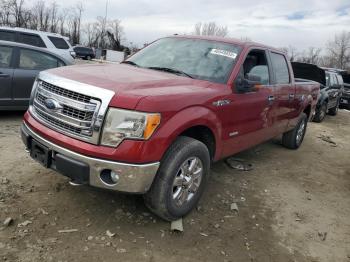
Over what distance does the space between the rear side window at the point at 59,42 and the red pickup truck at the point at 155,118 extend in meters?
8.31

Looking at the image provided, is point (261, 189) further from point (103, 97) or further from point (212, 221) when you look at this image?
point (103, 97)

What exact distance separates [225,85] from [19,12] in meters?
47.9

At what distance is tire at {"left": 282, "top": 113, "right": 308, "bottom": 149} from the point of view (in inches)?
291

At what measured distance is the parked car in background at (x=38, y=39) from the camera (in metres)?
10.9

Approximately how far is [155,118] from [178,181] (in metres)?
0.79

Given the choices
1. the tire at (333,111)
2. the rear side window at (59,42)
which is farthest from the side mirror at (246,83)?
the tire at (333,111)

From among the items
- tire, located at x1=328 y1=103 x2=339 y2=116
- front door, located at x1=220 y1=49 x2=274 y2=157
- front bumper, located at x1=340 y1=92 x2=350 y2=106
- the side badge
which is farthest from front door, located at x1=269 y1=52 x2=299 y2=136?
front bumper, located at x1=340 y1=92 x2=350 y2=106

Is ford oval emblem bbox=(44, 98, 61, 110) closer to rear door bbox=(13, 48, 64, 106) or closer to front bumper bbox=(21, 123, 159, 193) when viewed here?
front bumper bbox=(21, 123, 159, 193)

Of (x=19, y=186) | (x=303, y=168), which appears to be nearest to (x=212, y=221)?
(x=19, y=186)

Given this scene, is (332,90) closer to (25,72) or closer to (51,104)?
(25,72)

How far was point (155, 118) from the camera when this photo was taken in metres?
3.24

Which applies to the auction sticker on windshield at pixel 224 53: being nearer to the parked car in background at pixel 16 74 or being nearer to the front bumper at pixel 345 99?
the parked car in background at pixel 16 74

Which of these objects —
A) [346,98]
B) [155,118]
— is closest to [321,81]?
[346,98]

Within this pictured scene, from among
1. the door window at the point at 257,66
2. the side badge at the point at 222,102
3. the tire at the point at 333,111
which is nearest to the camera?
the side badge at the point at 222,102
